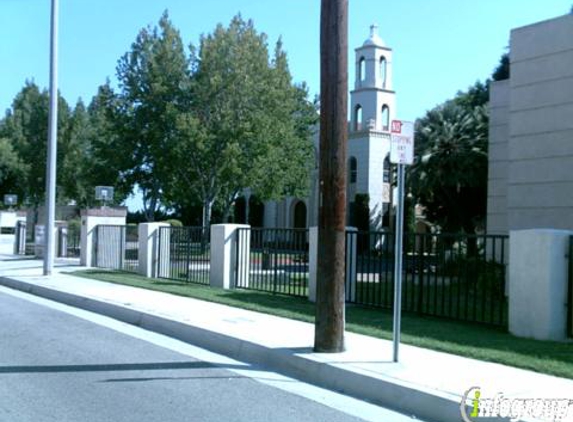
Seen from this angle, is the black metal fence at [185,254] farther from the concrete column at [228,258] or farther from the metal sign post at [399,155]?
the metal sign post at [399,155]

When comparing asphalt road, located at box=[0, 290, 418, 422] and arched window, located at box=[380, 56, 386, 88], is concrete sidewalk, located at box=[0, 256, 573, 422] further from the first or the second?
arched window, located at box=[380, 56, 386, 88]

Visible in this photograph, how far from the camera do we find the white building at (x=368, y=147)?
4738cm

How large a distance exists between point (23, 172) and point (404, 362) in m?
40.1

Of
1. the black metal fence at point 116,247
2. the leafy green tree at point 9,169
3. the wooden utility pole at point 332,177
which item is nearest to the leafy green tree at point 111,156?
the leafy green tree at point 9,169

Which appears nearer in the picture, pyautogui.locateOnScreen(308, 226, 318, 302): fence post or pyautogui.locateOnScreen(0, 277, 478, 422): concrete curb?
pyautogui.locateOnScreen(0, 277, 478, 422): concrete curb

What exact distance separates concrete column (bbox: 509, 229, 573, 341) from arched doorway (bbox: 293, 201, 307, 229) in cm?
4423

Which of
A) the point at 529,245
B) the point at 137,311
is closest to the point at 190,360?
the point at 137,311

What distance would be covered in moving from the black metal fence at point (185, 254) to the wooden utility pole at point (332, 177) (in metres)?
9.14

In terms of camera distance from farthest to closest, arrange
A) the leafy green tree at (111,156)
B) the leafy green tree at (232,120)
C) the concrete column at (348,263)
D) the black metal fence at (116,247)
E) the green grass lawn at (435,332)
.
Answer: the leafy green tree at (111,156) < the leafy green tree at (232,120) < the black metal fence at (116,247) < the concrete column at (348,263) < the green grass lawn at (435,332)

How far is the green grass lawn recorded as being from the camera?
26.6ft

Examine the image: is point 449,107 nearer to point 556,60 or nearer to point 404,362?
point 556,60

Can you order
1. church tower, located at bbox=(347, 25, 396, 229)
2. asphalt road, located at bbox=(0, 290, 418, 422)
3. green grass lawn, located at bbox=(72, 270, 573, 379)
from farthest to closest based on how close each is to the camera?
church tower, located at bbox=(347, 25, 396, 229)
green grass lawn, located at bbox=(72, 270, 573, 379)
asphalt road, located at bbox=(0, 290, 418, 422)

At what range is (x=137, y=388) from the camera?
724 centimetres

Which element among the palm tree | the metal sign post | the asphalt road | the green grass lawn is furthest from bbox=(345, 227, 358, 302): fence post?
the palm tree
